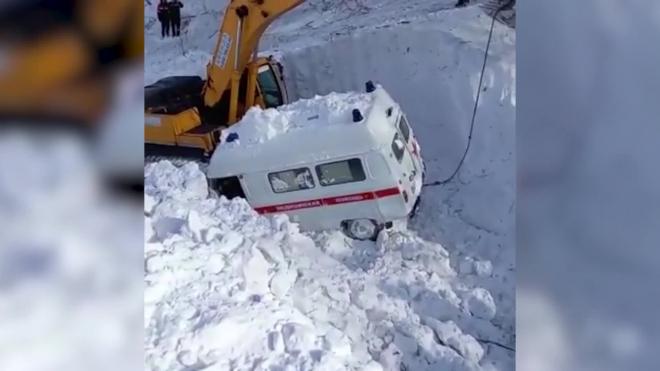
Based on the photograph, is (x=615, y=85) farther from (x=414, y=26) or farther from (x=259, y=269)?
(x=259, y=269)

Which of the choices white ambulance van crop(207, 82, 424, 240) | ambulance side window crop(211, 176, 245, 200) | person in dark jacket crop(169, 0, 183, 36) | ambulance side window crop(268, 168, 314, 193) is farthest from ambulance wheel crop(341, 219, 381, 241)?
person in dark jacket crop(169, 0, 183, 36)

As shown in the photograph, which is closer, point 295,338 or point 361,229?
point 295,338

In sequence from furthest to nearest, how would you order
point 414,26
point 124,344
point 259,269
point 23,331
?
point 414,26
point 259,269
point 124,344
point 23,331

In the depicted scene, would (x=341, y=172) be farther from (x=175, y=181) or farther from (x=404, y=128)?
(x=175, y=181)

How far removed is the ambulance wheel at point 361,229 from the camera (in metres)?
1.55

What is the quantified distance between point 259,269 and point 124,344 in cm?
38

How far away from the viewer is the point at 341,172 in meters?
1.51

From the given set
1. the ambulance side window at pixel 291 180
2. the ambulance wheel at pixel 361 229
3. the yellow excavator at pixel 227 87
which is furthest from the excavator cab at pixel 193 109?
the ambulance wheel at pixel 361 229

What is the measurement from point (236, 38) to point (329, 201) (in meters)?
0.35

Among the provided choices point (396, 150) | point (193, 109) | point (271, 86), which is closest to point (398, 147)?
point (396, 150)

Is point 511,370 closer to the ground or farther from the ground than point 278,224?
closer to the ground

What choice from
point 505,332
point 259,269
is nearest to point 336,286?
point 259,269

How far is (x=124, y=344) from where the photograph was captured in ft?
3.71

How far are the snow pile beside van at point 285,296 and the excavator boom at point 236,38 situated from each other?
0.17 m
